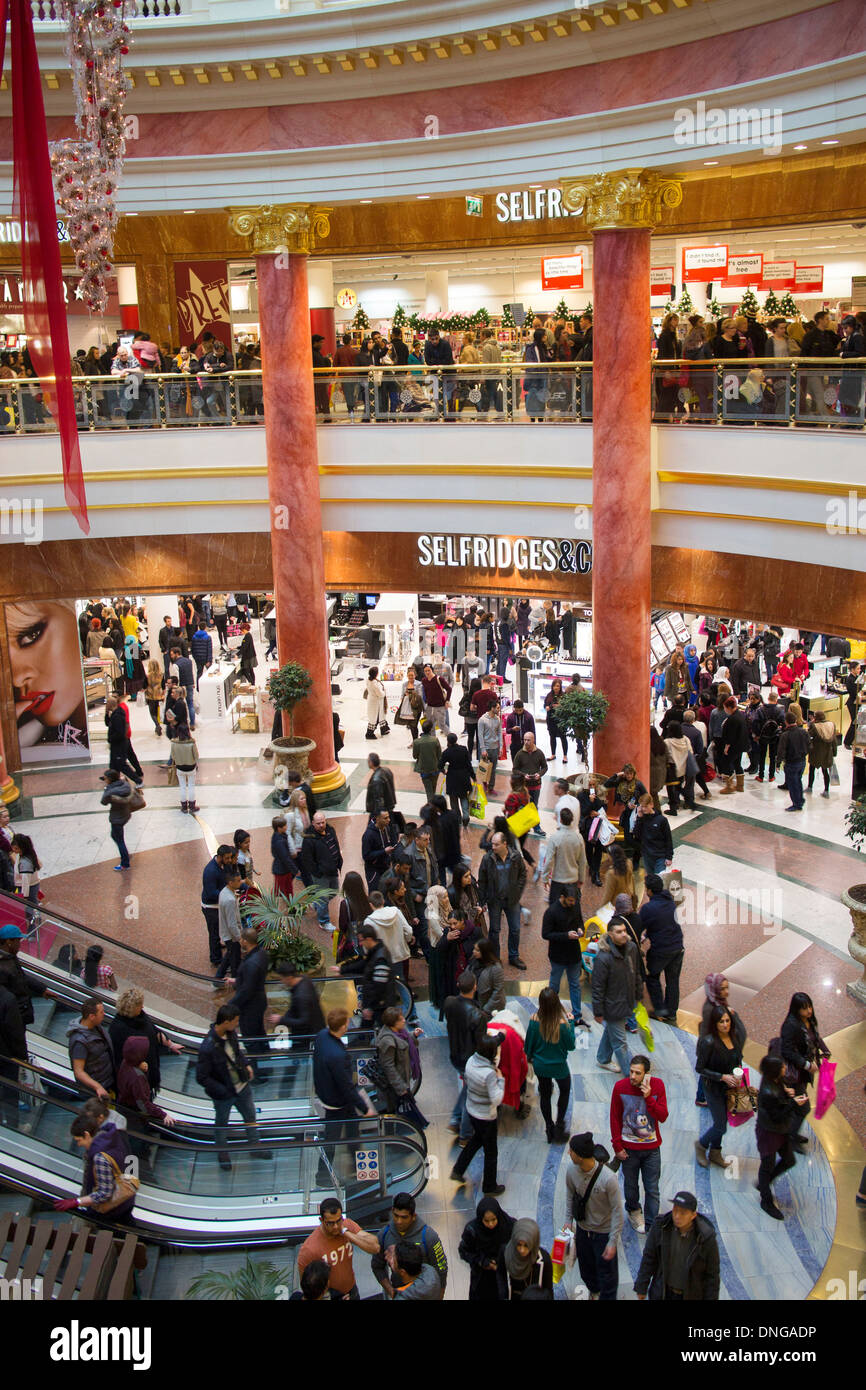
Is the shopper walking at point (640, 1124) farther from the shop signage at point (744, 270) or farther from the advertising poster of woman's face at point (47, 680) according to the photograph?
the shop signage at point (744, 270)

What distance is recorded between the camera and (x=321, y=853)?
39.6 feet

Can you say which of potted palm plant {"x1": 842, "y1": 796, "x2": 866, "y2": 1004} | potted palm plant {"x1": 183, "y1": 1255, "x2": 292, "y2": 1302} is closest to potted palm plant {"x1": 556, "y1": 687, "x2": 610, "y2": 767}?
potted palm plant {"x1": 842, "y1": 796, "x2": 866, "y2": 1004}

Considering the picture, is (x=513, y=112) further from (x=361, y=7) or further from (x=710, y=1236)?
(x=710, y=1236)

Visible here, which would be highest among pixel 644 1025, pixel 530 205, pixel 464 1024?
pixel 530 205

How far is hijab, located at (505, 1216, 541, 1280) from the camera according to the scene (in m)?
6.34

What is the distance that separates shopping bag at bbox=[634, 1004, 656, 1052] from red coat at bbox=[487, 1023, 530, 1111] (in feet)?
Answer: 3.93

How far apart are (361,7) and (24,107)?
739 centimetres

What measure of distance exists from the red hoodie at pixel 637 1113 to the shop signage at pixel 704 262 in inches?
581

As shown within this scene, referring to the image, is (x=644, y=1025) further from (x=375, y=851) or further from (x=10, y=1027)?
(x=10, y=1027)

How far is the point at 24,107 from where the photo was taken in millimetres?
7332

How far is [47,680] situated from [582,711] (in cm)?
807

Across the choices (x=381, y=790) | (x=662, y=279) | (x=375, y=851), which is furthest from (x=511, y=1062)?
(x=662, y=279)

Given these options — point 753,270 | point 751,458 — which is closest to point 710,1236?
point 751,458

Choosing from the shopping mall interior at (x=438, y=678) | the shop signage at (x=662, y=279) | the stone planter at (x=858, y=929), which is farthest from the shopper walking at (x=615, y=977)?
the shop signage at (x=662, y=279)
